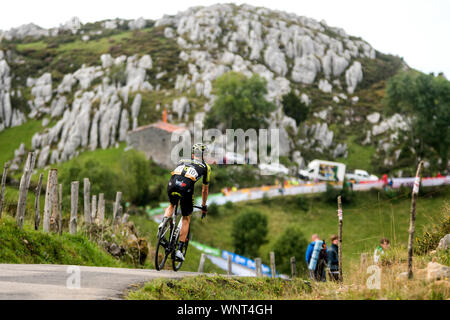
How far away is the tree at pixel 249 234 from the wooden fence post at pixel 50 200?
2733cm

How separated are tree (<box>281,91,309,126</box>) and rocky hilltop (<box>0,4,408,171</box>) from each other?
1760mm

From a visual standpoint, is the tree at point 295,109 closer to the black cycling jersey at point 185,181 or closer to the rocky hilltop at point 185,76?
the rocky hilltop at point 185,76

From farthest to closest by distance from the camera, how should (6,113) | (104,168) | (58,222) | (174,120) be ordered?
(6,113) < (174,120) < (104,168) < (58,222)

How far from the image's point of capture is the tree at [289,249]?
34656 millimetres

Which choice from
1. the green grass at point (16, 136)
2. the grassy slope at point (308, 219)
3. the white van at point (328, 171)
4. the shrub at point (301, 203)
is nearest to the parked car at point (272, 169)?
the white van at point (328, 171)

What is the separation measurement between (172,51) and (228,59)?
19435mm

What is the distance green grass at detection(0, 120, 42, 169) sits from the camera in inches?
3046

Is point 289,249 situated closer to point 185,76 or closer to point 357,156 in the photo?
point 357,156

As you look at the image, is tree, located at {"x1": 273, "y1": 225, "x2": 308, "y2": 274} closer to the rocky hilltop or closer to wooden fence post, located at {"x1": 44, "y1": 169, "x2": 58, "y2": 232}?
wooden fence post, located at {"x1": 44, "y1": 169, "x2": 58, "y2": 232}

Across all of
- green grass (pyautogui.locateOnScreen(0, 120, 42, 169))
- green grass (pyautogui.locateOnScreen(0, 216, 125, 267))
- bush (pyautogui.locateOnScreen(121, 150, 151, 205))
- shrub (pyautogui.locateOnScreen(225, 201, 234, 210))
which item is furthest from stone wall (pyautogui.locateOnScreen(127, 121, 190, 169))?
green grass (pyautogui.locateOnScreen(0, 216, 125, 267))

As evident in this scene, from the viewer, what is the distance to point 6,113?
95812 millimetres
